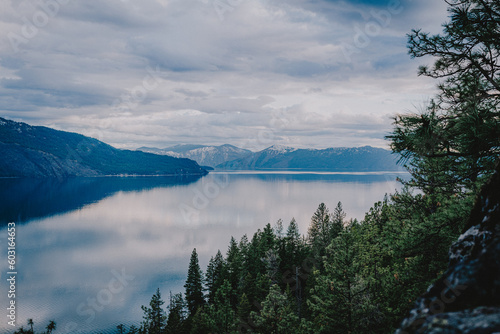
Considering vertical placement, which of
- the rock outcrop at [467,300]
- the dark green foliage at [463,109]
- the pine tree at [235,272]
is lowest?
the pine tree at [235,272]

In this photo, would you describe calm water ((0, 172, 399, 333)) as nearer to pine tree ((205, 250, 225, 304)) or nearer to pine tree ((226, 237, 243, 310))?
pine tree ((205, 250, 225, 304))

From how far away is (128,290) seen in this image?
5100cm

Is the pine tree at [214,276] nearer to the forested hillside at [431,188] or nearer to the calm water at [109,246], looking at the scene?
the calm water at [109,246]

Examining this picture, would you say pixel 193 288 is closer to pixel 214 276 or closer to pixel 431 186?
pixel 214 276

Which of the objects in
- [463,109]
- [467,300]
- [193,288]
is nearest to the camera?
[467,300]

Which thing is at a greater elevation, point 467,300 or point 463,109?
point 463,109

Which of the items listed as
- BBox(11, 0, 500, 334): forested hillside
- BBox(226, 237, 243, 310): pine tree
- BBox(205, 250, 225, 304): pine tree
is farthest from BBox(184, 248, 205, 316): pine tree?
BBox(11, 0, 500, 334): forested hillside

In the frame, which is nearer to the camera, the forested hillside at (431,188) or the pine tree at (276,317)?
the forested hillside at (431,188)

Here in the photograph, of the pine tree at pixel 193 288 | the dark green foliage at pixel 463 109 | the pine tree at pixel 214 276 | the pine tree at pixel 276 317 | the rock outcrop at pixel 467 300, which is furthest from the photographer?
the pine tree at pixel 214 276

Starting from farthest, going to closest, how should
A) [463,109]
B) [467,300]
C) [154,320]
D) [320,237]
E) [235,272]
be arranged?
[320,237], [235,272], [154,320], [463,109], [467,300]

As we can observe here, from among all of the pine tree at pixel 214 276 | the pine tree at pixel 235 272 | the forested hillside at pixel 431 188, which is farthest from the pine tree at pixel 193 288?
the forested hillside at pixel 431 188

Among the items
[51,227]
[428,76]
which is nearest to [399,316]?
[428,76]

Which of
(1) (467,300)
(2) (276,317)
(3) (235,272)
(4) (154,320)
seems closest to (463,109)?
(1) (467,300)

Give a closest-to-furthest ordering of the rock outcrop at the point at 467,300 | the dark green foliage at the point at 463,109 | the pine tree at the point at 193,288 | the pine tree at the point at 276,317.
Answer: the rock outcrop at the point at 467,300 → the dark green foliage at the point at 463,109 → the pine tree at the point at 276,317 → the pine tree at the point at 193,288
